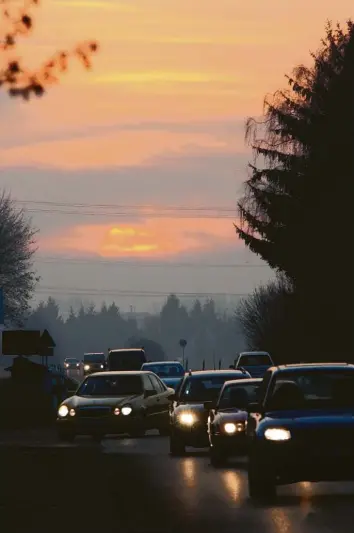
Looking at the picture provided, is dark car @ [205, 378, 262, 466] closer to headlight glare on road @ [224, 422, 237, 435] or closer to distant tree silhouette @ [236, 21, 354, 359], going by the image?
headlight glare on road @ [224, 422, 237, 435]

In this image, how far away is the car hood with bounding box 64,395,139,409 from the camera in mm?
37031

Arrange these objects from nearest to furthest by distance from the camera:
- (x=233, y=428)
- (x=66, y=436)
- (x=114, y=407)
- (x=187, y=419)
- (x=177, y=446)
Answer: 1. (x=233, y=428)
2. (x=187, y=419)
3. (x=177, y=446)
4. (x=114, y=407)
5. (x=66, y=436)

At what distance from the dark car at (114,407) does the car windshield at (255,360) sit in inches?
1008

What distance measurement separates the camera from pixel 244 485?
2252 cm

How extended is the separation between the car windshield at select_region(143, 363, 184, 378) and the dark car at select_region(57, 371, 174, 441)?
16.6 metres

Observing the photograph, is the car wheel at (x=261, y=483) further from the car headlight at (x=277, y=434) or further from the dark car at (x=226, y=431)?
the dark car at (x=226, y=431)

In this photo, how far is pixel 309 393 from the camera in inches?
832

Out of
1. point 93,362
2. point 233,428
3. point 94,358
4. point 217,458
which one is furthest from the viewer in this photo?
point 94,358

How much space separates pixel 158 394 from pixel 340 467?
1946 cm

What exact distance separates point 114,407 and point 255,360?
2968 centimetres

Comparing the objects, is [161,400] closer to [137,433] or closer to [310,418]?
[137,433]

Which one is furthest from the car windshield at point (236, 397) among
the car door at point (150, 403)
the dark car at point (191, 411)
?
the car door at point (150, 403)

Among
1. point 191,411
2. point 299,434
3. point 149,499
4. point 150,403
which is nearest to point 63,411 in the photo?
point 150,403

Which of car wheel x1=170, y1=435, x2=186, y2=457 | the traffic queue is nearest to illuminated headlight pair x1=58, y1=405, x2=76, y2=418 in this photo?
car wheel x1=170, y1=435, x2=186, y2=457
